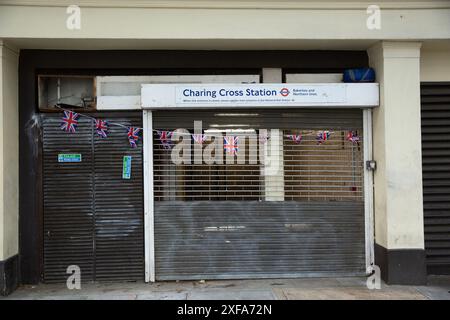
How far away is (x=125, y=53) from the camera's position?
777 cm

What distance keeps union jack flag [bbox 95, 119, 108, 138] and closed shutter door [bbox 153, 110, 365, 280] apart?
78cm

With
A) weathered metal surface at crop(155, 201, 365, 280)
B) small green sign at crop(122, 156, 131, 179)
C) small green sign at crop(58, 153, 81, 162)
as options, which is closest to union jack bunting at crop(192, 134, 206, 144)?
weathered metal surface at crop(155, 201, 365, 280)

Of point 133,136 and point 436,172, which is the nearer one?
point 133,136

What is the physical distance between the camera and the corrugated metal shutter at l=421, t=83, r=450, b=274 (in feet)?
25.8

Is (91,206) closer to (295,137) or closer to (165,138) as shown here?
(165,138)

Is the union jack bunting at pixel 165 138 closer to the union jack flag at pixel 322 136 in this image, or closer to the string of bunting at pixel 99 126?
the string of bunting at pixel 99 126

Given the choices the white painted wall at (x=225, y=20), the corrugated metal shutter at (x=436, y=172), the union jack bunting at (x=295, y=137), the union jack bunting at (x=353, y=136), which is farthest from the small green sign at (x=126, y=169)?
the corrugated metal shutter at (x=436, y=172)

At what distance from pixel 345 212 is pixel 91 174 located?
4078 mm

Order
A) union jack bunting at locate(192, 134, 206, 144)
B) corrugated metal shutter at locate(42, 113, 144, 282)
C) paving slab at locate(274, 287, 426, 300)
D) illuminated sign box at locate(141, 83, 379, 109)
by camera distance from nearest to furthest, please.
→ 1. paving slab at locate(274, 287, 426, 300)
2. illuminated sign box at locate(141, 83, 379, 109)
3. corrugated metal shutter at locate(42, 113, 144, 282)
4. union jack bunting at locate(192, 134, 206, 144)

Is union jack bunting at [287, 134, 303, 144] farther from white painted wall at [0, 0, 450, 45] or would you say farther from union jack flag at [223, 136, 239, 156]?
white painted wall at [0, 0, 450, 45]

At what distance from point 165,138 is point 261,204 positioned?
1.84 meters

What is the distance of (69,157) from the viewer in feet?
25.2

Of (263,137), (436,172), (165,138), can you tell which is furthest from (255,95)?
(436,172)
